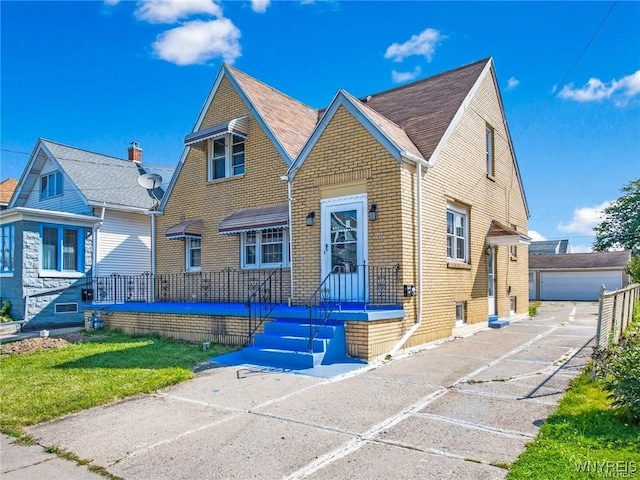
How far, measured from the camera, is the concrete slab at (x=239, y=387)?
620cm

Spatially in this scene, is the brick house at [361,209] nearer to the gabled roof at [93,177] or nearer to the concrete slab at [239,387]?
the concrete slab at [239,387]

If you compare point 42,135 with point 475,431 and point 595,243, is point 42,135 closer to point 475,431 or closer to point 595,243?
point 475,431

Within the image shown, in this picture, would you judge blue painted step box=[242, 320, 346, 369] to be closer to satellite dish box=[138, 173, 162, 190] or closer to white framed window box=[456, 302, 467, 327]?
white framed window box=[456, 302, 467, 327]

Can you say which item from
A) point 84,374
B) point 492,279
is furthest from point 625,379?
point 492,279

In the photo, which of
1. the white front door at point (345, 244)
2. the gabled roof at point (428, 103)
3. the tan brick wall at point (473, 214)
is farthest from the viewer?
the gabled roof at point (428, 103)

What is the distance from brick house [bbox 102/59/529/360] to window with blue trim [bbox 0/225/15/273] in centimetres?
553

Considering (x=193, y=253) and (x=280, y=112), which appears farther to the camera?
(x=193, y=253)

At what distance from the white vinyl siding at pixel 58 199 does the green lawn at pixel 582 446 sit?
59.8 feet

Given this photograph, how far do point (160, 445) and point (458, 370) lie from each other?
4967mm

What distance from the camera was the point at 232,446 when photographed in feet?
14.9

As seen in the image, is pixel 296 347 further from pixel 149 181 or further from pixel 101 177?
pixel 101 177

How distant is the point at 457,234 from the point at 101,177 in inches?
621

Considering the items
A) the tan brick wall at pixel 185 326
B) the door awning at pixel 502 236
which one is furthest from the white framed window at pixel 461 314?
the tan brick wall at pixel 185 326

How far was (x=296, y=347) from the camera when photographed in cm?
844
